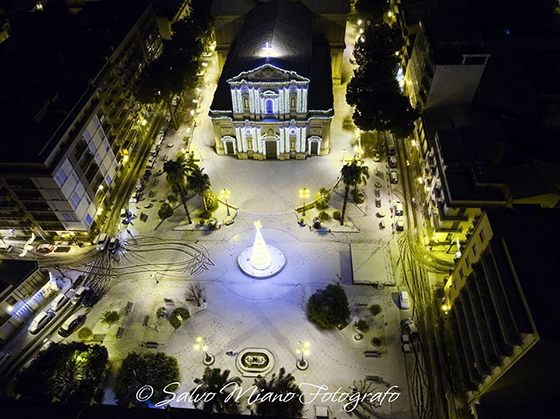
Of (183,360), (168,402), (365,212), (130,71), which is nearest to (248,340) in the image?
(183,360)

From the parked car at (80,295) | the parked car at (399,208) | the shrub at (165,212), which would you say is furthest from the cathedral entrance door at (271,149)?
the parked car at (80,295)

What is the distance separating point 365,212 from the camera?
243 feet

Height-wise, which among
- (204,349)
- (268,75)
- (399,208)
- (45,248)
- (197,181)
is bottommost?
(204,349)

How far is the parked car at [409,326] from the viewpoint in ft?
183

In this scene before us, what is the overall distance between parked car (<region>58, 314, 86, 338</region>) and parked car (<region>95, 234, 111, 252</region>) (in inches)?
522

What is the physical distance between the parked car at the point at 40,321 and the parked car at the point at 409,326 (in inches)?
2110

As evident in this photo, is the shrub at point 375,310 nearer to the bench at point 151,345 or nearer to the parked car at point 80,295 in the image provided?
the bench at point 151,345

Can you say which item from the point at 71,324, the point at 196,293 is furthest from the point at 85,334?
the point at 196,293

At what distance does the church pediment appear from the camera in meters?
71.1

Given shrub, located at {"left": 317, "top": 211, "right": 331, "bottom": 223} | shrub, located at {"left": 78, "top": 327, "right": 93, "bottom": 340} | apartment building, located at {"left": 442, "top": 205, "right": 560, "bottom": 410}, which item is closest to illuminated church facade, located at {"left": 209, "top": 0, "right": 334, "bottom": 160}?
shrub, located at {"left": 317, "top": 211, "right": 331, "bottom": 223}

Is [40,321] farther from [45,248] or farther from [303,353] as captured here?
[303,353]

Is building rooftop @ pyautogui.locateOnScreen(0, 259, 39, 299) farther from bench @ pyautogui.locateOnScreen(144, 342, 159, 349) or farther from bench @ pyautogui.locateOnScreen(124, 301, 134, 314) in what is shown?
bench @ pyautogui.locateOnScreen(144, 342, 159, 349)

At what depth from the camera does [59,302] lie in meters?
60.3

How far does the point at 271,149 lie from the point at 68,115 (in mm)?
39262
